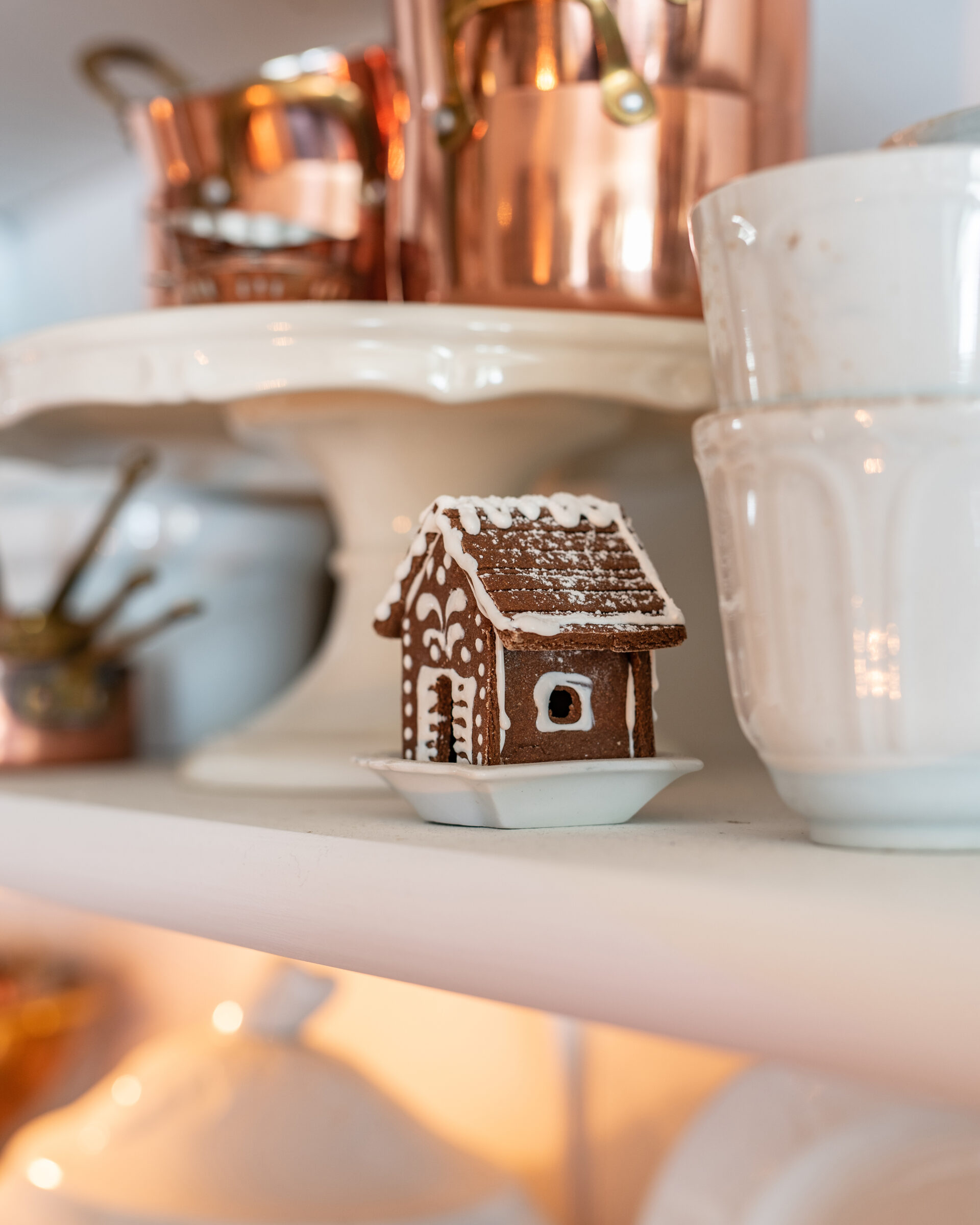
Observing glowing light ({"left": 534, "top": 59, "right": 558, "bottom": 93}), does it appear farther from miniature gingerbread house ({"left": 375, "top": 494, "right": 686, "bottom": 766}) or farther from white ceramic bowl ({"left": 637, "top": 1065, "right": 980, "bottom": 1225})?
white ceramic bowl ({"left": 637, "top": 1065, "right": 980, "bottom": 1225})

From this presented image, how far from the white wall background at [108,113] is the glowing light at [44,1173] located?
1.68 feet

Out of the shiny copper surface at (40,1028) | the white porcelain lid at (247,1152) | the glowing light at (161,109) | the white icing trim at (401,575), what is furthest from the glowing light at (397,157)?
the shiny copper surface at (40,1028)

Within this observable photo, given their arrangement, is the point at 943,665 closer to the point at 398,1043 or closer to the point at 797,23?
the point at 797,23

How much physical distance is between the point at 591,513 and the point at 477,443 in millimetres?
145

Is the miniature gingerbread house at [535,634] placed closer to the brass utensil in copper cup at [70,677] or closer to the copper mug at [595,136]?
the copper mug at [595,136]

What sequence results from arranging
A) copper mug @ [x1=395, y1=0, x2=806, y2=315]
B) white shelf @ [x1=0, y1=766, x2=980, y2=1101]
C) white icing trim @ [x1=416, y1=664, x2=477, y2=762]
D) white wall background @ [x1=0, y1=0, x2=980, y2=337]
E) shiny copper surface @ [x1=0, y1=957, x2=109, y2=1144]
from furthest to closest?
shiny copper surface @ [x1=0, y1=957, x2=109, y2=1144] < white wall background @ [x1=0, y1=0, x2=980, y2=337] < copper mug @ [x1=395, y1=0, x2=806, y2=315] < white icing trim @ [x1=416, y1=664, x2=477, y2=762] < white shelf @ [x1=0, y1=766, x2=980, y2=1101]

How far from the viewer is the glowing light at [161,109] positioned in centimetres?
56

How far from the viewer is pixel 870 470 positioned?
0.23 m

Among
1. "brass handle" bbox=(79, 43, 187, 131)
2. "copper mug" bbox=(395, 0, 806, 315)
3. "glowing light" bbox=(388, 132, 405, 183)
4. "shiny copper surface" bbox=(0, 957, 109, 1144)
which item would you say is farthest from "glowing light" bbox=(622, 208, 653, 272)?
"shiny copper surface" bbox=(0, 957, 109, 1144)

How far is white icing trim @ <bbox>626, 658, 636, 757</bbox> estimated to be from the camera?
29cm

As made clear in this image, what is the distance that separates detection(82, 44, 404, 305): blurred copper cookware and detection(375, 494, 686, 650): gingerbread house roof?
244mm

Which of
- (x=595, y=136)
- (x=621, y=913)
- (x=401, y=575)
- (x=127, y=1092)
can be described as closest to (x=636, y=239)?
(x=595, y=136)

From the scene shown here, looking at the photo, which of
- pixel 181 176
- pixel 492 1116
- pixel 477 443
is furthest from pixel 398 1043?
pixel 181 176

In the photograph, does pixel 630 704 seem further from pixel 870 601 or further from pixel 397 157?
pixel 397 157
